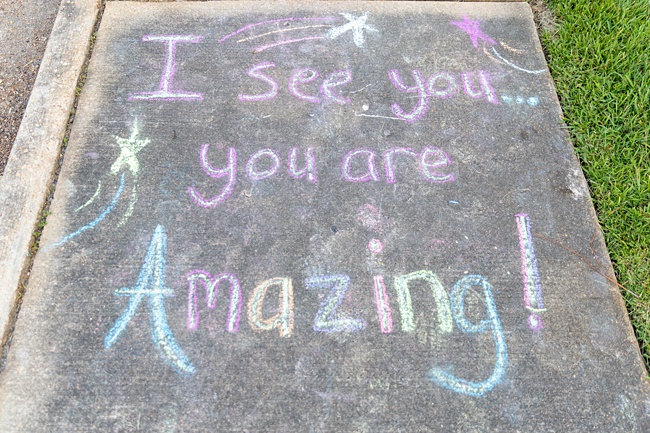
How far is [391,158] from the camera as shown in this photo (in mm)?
2477

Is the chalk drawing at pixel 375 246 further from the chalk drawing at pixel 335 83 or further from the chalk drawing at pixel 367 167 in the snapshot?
the chalk drawing at pixel 335 83

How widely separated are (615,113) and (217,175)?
2.14 m

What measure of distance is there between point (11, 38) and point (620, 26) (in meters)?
3.66

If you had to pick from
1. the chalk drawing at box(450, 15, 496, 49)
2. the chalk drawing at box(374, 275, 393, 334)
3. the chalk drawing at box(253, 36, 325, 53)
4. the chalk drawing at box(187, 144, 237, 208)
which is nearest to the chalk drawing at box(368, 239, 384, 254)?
the chalk drawing at box(374, 275, 393, 334)

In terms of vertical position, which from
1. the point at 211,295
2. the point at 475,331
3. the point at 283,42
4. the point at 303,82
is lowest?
the point at 475,331

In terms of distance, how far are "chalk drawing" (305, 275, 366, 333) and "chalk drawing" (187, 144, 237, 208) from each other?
0.59 meters

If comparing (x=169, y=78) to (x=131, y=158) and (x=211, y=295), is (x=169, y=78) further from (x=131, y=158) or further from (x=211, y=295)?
(x=211, y=295)

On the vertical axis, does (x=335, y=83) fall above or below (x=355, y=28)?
below

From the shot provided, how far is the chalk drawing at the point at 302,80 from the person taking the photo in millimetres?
2656

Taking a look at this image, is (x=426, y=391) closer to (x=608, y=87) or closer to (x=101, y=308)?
(x=101, y=308)

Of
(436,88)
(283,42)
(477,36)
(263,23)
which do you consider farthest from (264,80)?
(477,36)

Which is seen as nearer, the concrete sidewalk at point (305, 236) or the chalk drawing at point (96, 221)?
the concrete sidewalk at point (305, 236)

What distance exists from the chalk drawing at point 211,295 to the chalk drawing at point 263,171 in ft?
1.76

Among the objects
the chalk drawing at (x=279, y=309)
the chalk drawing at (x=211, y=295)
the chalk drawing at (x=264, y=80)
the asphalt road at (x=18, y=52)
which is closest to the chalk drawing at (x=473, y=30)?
the chalk drawing at (x=264, y=80)
